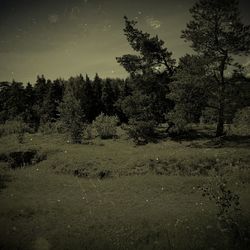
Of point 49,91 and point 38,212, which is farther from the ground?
point 49,91

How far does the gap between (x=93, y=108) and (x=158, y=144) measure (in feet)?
151

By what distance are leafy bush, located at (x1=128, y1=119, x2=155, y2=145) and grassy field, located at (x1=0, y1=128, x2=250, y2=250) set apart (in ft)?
14.5

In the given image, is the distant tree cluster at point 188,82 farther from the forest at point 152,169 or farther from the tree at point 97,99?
the tree at point 97,99

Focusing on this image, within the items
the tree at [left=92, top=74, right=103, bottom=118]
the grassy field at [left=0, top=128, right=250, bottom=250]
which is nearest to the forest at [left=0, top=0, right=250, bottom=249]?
the grassy field at [left=0, top=128, right=250, bottom=250]

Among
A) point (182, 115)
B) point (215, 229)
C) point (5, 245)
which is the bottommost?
point (5, 245)

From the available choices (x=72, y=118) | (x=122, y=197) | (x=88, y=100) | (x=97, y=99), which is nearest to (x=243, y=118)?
(x=122, y=197)

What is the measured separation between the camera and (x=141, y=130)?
1357 inches

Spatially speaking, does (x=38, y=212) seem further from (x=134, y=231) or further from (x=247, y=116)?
(x=247, y=116)

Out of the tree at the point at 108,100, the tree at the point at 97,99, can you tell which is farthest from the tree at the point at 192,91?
the tree at the point at 108,100

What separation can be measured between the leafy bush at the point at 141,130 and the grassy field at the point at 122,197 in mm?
4412

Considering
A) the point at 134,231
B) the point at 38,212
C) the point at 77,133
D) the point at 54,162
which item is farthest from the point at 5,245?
the point at 77,133

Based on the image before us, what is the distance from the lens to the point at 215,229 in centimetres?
1252

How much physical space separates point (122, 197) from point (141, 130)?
57.6ft

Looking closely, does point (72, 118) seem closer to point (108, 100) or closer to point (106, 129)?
point (106, 129)
